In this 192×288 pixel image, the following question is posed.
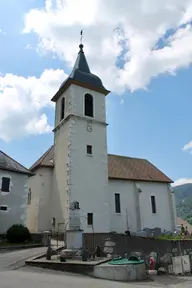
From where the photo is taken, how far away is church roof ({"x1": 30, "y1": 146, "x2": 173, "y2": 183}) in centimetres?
2680

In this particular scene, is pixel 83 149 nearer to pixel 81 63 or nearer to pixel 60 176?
pixel 60 176

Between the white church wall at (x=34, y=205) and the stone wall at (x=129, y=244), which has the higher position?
the white church wall at (x=34, y=205)

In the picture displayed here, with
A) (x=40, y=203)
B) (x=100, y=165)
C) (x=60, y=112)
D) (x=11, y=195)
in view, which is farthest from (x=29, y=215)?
(x=60, y=112)

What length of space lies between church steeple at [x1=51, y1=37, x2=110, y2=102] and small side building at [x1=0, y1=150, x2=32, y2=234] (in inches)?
374

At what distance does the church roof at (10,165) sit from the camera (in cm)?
2149

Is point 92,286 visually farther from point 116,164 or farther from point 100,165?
point 116,164

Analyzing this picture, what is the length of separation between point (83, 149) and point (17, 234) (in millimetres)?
9235

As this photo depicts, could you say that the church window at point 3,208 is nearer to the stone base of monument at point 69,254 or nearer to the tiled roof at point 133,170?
the stone base of monument at point 69,254

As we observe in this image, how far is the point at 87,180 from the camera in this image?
76.3 ft

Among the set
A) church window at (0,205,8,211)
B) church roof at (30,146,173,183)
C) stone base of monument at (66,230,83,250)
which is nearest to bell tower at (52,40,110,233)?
church roof at (30,146,173,183)

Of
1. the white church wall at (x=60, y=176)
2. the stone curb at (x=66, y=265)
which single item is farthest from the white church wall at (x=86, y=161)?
the stone curb at (x=66, y=265)

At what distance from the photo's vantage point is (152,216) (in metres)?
27.8

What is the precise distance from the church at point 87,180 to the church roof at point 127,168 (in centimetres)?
11

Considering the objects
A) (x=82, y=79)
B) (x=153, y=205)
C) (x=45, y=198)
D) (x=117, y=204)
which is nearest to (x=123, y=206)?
(x=117, y=204)
